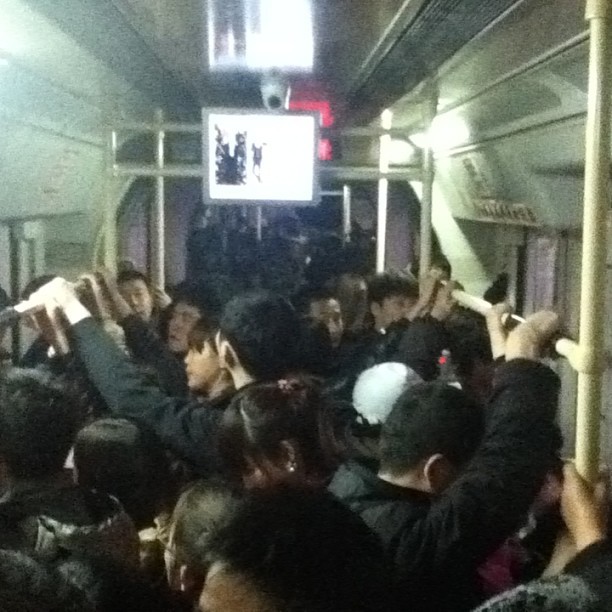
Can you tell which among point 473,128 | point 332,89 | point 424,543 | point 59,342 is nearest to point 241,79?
point 332,89

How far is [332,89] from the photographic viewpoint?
18.5 feet

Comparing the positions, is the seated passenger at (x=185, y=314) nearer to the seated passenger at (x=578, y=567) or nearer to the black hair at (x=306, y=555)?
the seated passenger at (x=578, y=567)

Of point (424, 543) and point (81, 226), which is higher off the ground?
point (81, 226)

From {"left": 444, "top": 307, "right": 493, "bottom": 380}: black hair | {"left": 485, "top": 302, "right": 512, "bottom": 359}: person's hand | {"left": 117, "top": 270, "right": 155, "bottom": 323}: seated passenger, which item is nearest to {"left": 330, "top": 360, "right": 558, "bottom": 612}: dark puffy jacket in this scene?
{"left": 485, "top": 302, "right": 512, "bottom": 359}: person's hand

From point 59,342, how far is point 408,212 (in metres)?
5.95

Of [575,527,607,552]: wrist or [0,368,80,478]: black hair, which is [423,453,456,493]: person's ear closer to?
[575,527,607,552]: wrist

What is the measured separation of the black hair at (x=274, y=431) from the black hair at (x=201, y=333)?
89cm

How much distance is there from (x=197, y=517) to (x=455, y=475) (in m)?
0.50

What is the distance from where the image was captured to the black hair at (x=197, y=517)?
5.64 ft

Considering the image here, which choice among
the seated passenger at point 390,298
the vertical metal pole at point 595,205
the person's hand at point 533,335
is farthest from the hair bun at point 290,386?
the seated passenger at point 390,298

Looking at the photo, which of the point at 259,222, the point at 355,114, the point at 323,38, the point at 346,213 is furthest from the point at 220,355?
the point at 259,222

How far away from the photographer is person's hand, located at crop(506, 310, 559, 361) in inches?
77.7

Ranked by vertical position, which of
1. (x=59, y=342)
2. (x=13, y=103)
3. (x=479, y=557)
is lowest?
(x=479, y=557)

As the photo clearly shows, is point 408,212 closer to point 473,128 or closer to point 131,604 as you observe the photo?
point 473,128
